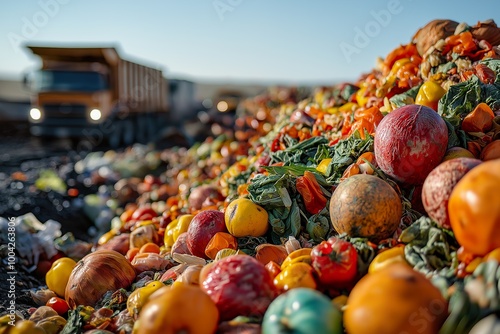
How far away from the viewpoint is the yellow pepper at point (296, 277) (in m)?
2.38

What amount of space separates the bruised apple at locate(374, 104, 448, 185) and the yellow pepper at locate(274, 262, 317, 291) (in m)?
0.97

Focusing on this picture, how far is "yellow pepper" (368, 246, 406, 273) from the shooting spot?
236cm

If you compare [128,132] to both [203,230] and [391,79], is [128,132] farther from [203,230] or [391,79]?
[203,230]

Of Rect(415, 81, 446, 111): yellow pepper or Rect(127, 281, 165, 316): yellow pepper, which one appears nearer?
Rect(127, 281, 165, 316): yellow pepper

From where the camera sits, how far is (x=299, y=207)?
3.32 m

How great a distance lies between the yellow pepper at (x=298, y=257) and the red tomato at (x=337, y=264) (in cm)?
11

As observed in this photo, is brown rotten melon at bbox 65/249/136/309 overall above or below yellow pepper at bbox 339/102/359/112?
below

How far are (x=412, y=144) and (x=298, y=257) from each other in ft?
3.44

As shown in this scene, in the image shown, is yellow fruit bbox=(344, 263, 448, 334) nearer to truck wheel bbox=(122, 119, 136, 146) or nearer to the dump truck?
the dump truck

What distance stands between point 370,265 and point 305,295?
57cm

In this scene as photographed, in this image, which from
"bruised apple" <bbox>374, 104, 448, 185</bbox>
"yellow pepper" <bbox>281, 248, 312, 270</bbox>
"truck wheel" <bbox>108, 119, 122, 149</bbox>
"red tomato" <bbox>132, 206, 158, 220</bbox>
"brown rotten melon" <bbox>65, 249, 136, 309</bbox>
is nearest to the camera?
"yellow pepper" <bbox>281, 248, 312, 270</bbox>

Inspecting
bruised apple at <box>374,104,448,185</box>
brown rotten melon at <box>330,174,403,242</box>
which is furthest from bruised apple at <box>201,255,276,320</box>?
bruised apple at <box>374,104,448,185</box>

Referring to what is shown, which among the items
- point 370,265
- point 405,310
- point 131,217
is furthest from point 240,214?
point 131,217

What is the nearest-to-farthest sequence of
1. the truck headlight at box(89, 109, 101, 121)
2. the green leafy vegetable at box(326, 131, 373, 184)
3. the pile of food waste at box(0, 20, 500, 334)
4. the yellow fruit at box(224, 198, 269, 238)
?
the pile of food waste at box(0, 20, 500, 334) < the yellow fruit at box(224, 198, 269, 238) < the green leafy vegetable at box(326, 131, 373, 184) < the truck headlight at box(89, 109, 101, 121)
